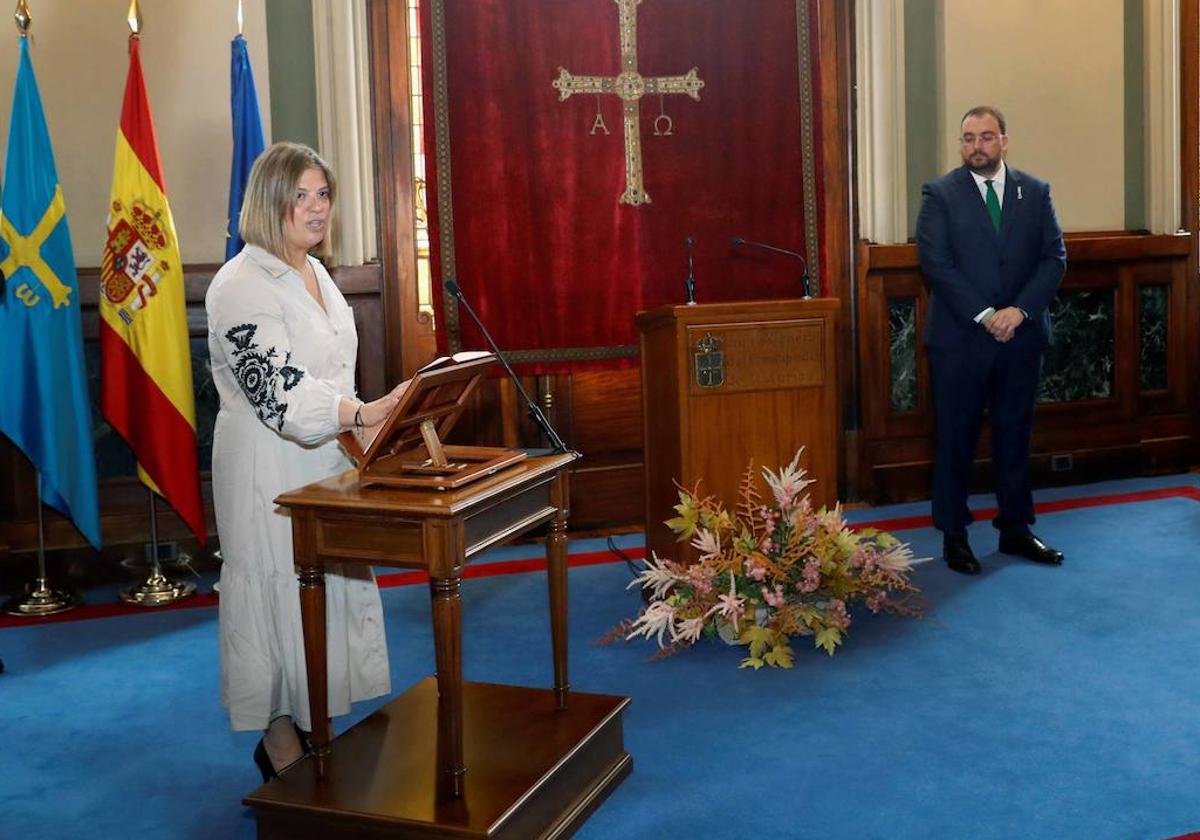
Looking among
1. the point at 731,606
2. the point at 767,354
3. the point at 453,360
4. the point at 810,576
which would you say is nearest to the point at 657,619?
the point at 731,606

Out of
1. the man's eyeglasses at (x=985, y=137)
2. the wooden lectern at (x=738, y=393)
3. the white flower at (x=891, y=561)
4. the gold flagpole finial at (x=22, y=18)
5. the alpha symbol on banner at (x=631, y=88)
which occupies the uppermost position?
the gold flagpole finial at (x=22, y=18)

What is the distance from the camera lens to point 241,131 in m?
5.03

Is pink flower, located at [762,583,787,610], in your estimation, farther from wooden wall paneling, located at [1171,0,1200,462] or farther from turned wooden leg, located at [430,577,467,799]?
wooden wall paneling, located at [1171,0,1200,462]

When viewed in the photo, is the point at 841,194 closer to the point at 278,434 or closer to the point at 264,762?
the point at 278,434

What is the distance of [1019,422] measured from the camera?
5.19m

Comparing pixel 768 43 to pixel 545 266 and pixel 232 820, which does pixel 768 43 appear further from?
pixel 232 820

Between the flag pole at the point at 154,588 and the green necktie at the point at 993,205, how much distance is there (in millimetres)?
3451

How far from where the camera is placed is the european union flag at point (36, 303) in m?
4.86

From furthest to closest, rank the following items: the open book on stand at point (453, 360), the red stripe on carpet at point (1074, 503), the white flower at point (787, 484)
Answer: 1. the red stripe on carpet at point (1074, 503)
2. the white flower at point (787, 484)
3. the open book on stand at point (453, 360)

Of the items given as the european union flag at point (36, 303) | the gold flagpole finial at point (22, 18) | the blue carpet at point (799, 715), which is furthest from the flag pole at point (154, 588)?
the gold flagpole finial at point (22, 18)

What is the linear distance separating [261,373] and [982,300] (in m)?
3.14

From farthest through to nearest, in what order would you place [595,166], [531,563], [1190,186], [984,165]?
[1190,186] < [595,166] < [531,563] < [984,165]

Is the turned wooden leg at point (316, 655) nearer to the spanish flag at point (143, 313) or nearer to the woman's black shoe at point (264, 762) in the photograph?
the woman's black shoe at point (264, 762)

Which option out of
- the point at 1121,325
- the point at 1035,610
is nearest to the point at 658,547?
the point at 1035,610
